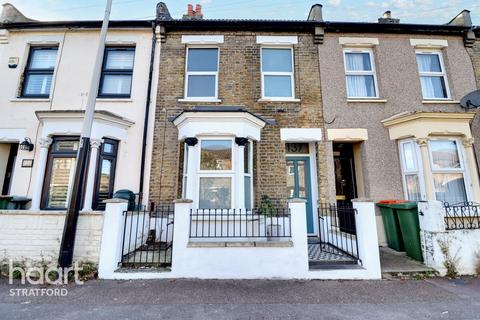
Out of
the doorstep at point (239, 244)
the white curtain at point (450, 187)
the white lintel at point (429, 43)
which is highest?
the white lintel at point (429, 43)

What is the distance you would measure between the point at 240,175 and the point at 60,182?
527cm

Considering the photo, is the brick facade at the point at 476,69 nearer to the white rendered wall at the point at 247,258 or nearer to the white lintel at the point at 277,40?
the white rendered wall at the point at 247,258

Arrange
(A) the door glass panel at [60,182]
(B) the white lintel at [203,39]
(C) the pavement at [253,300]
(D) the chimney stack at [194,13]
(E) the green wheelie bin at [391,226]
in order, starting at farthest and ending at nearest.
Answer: (D) the chimney stack at [194,13] → (B) the white lintel at [203,39] → (A) the door glass panel at [60,182] → (E) the green wheelie bin at [391,226] → (C) the pavement at [253,300]

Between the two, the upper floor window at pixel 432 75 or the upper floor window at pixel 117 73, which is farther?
the upper floor window at pixel 432 75

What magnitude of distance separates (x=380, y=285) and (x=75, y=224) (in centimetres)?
606

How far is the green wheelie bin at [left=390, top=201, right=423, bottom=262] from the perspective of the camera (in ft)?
17.1

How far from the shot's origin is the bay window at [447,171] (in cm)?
652

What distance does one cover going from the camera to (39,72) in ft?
25.1

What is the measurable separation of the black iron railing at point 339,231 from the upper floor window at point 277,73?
12.7 ft

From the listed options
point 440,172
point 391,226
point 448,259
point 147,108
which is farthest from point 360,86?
point 147,108

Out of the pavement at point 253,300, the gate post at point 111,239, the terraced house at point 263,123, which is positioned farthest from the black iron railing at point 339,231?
the gate post at point 111,239

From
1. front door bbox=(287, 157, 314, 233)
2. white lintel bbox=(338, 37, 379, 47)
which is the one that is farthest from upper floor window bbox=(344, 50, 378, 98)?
front door bbox=(287, 157, 314, 233)

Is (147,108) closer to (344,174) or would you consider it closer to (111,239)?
(111,239)

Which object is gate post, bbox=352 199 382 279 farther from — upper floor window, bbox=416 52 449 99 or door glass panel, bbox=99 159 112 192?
door glass panel, bbox=99 159 112 192
